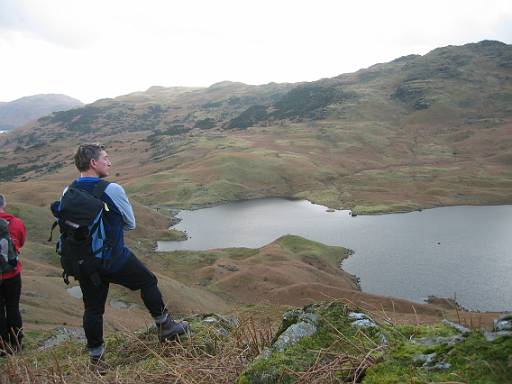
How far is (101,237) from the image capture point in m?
6.46

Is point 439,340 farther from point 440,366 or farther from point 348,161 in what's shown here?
point 348,161

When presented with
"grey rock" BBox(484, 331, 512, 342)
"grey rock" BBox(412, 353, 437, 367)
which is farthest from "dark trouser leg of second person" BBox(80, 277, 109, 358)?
"grey rock" BBox(484, 331, 512, 342)

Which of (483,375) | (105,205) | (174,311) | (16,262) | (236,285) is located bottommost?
(236,285)

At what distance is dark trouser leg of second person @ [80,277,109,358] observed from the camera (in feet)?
22.2

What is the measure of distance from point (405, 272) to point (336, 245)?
15.4m

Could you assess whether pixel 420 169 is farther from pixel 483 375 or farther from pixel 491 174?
pixel 483 375

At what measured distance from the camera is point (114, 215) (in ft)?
21.7

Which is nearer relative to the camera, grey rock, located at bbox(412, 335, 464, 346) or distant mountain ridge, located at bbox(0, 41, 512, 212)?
grey rock, located at bbox(412, 335, 464, 346)

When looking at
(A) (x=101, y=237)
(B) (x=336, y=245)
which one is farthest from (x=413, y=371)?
(B) (x=336, y=245)

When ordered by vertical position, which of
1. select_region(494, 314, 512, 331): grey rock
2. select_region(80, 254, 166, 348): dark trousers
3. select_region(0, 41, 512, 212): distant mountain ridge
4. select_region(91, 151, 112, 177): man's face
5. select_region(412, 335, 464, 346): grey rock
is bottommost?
select_region(0, 41, 512, 212): distant mountain ridge

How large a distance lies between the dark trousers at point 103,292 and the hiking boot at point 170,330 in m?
0.18

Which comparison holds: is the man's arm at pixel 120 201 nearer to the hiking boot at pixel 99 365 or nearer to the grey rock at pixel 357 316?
the hiking boot at pixel 99 365

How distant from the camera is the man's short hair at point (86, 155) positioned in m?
6.71

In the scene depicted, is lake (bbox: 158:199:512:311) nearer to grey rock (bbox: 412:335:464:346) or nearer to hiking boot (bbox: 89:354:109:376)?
hiking boot (bbox: 89:354:109:376)
